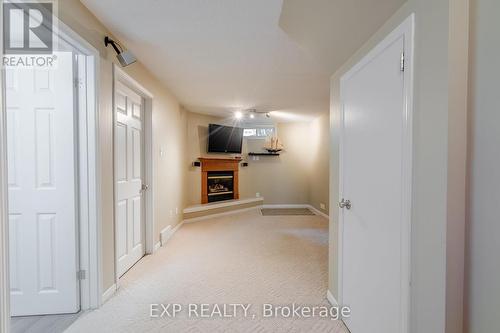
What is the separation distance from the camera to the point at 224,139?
567cm

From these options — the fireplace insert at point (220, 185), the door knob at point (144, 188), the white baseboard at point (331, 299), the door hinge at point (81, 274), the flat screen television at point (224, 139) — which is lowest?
Answer: the white baseboard at point (331, 299)

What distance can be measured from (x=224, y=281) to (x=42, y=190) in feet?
5.70

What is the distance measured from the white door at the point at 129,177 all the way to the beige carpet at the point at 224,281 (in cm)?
23

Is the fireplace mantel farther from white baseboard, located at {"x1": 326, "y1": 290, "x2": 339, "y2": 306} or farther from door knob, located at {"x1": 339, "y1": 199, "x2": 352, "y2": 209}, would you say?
door knob, located at {"x1": 339, "y1": 199, "x2": 352, "y2": 209}

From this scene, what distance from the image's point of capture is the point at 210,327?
1692 mm

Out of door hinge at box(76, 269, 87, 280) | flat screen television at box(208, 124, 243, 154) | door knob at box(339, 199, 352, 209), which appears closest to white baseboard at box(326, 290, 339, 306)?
door knob at box(339, 199, 352, 209)

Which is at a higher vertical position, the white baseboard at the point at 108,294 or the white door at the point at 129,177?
the white door at the point at 129,177

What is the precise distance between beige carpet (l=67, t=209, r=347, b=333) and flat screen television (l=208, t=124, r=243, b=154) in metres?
2.18

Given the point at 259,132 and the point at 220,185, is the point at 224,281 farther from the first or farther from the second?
the point at 259,132

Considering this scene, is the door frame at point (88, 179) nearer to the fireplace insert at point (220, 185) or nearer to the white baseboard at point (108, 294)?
the white baseboard at point (108, 294)

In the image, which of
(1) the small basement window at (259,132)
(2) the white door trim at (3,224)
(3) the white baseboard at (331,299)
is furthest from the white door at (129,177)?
(1) the small basement window at (259,132)

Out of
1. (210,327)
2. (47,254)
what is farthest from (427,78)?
(47,254)

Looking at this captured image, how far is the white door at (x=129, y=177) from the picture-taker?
2410 mm

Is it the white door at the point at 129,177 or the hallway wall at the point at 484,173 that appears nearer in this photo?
the hallway wall at the point at 484,173
